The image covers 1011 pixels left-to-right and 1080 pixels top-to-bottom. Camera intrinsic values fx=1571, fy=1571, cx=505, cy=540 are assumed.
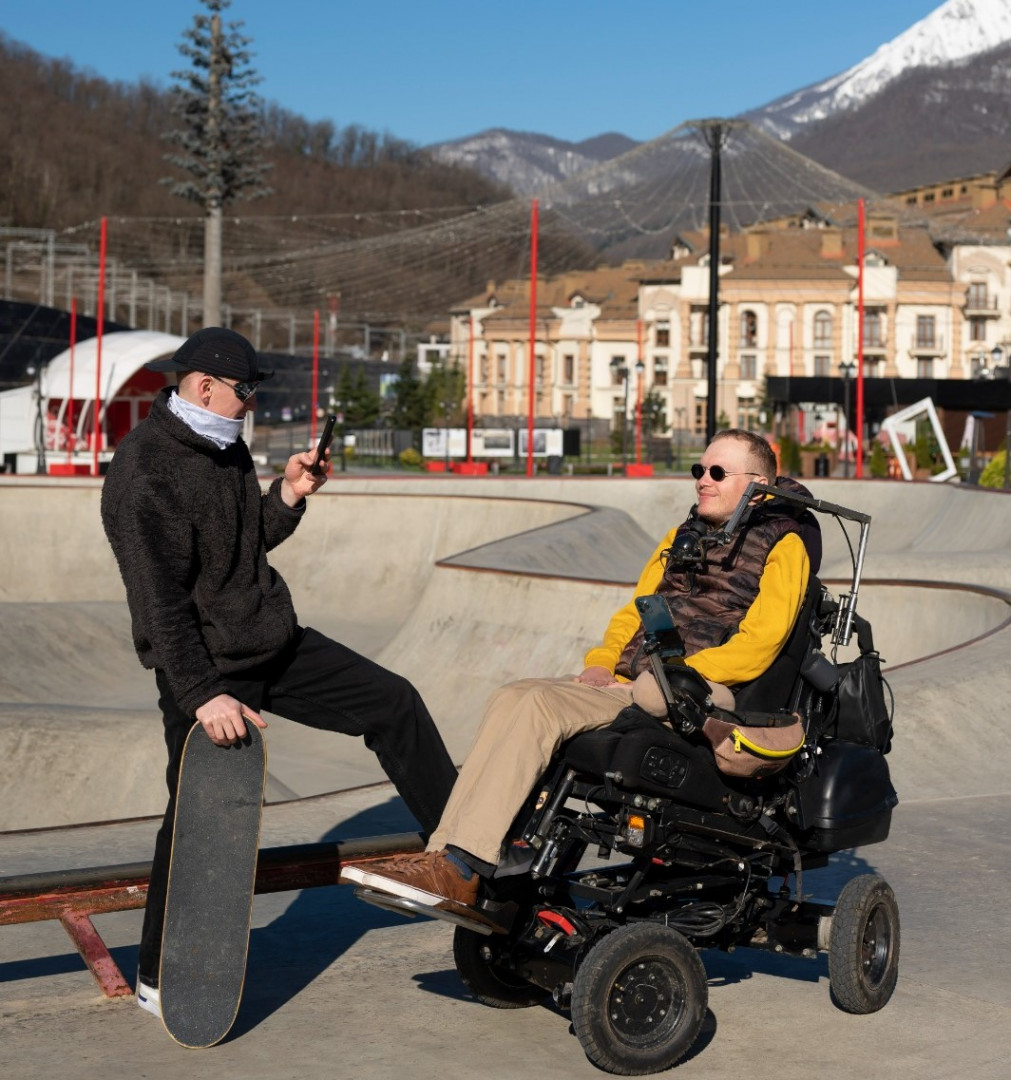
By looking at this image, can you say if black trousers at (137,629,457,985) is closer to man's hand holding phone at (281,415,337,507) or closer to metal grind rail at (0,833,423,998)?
metal grind rail at (0,833,423,998)

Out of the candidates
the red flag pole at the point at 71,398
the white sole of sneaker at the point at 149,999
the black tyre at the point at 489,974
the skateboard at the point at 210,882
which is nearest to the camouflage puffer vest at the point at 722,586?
the black tyre at the point at 489,974

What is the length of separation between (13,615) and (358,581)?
6.36 metres

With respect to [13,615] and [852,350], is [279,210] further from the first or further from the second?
[13,615]

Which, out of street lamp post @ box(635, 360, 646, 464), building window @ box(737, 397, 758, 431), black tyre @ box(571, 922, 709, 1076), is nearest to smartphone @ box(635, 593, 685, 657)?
black tyre @ box(571, 922, 709, 1076)

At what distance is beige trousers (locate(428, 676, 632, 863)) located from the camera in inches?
164

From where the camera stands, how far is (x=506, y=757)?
4.19m

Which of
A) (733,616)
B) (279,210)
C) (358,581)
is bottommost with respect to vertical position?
(358,581)

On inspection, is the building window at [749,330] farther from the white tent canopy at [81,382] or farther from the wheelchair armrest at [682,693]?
the wheelchair armrest at [682,693]

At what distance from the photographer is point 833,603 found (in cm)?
475

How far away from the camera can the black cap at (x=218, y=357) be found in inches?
179

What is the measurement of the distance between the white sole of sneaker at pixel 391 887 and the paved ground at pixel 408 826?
0.44 meters

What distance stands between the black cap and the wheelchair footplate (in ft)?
4.99

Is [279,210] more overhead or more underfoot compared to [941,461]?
more overhead

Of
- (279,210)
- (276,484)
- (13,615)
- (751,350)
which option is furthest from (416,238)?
(279,210)
